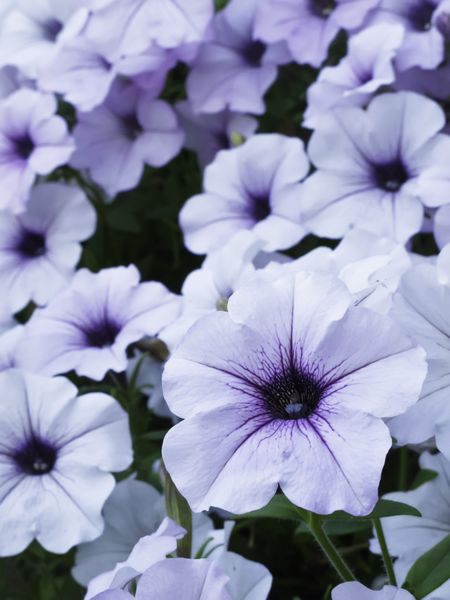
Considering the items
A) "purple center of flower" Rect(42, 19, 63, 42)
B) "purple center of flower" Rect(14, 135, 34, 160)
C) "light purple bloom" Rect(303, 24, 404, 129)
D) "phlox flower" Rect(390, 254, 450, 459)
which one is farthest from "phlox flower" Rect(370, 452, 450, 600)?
"purple center of flower" Rect(42, 19, 63, 42)

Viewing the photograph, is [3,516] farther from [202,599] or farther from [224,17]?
[224,17]

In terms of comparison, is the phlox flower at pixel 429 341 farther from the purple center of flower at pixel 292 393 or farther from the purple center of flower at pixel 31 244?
the purple center of flower at pixel 31 244

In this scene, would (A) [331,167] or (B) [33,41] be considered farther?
(B) [33,41]

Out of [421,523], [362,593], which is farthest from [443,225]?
[362,593]

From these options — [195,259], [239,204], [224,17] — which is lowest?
[195,259]

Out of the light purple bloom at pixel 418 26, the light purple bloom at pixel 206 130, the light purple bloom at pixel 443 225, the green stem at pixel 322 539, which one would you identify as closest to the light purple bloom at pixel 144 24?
the light purple bloom at pixel 206 130

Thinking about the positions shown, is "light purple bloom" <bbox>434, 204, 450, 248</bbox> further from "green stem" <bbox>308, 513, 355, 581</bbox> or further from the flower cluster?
"green stem" <bbox>308, 513, 355, 581</bbox>

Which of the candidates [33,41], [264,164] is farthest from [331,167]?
[33,41]
